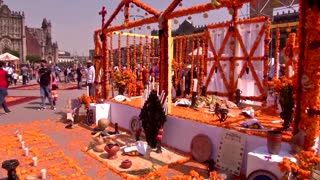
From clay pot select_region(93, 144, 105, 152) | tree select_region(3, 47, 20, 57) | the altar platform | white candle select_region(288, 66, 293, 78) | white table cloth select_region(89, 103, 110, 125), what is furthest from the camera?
tree select_region(3, 47, 20, 57)

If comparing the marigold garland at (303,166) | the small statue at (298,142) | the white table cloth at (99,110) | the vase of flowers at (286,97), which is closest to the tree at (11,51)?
the white table cloth at (99,110)

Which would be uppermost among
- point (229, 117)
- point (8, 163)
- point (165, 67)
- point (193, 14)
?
point (193, 14)

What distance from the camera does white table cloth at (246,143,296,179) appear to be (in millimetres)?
4410

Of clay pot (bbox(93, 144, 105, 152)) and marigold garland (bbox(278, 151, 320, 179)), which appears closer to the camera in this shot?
marigold garland (bbox(278, 151, 320, 179))

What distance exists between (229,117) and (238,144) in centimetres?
161

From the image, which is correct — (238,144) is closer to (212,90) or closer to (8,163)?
(8,163)

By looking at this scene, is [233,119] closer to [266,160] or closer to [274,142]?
[274,142]

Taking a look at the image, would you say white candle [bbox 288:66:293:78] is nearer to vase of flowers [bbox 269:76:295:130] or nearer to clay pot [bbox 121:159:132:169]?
vase of flowers [bbox 269:76:295:130]

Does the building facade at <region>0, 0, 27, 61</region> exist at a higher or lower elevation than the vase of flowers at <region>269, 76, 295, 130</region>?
higher

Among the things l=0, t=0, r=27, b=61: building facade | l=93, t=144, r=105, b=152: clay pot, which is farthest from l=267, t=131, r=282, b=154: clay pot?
l=0, t=0, r=27, b=61: building facade

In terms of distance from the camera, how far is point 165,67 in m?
7.80

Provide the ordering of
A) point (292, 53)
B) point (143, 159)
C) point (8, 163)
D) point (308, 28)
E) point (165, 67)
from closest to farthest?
point (308, 28)
point (8, 163)
point (143, 159)
point (165, 67)
point (292, 53)

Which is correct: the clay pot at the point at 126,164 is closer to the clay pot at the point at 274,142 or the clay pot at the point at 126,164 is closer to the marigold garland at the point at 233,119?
the marigold garland at the point at 233,119

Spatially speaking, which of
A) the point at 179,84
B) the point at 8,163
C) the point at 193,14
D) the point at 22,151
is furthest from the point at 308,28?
the point at 179,84
